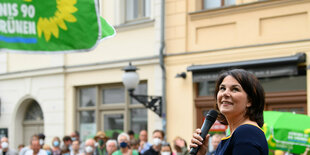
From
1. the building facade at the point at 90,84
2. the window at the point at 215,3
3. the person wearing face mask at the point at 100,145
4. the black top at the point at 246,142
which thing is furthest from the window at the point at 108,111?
the black top at the point at 246,142

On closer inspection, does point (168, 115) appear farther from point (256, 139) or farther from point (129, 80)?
point (256, 139)

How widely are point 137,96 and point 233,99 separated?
1110 cm

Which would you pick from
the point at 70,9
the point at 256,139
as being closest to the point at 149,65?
the point at 70,9

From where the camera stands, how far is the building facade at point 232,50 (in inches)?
498

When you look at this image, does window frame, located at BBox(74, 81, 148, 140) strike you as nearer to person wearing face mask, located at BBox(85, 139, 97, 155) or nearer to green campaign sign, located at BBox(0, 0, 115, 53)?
person wearing face mask, located at BBox(85, 139, 97, 155)

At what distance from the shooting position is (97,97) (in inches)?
669

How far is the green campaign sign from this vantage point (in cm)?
441


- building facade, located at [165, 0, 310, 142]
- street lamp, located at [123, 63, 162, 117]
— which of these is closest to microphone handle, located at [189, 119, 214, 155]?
building facade, located at [165, 0, 310, 142]

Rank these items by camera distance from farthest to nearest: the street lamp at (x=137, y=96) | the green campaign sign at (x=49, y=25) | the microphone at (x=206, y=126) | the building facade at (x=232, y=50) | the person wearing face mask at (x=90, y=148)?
the street lamp at (x=137, y=96), the building facade at (x=232, y=50), the person wearing face mask at (x=90, y=148), the green campaign sign at (x=49, y=25), the microphone at (x=206, y=126)

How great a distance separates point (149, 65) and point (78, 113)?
3251mm

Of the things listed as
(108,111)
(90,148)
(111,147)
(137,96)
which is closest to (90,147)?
(90,148)

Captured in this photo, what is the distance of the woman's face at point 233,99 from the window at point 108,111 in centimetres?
1238

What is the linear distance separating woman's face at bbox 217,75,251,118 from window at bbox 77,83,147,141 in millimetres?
12382

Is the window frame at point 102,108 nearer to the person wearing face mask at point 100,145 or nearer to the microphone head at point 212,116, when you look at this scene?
the person wearing face mask at point 100,145
